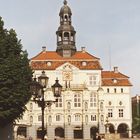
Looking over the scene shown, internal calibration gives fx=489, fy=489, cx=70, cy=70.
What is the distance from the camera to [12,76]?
47.1m

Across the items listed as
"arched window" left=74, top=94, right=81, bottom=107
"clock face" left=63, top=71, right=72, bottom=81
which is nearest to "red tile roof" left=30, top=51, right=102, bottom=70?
"clock face" left=63, top=71, right=72, bottom=81

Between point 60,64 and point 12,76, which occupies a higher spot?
point 60,64

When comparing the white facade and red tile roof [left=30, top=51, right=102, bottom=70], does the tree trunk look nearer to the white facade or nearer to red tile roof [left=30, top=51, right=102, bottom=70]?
the white facade

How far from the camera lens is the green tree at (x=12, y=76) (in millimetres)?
46500

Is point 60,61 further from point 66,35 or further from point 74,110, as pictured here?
point 74,110

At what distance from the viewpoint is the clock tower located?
10025cm

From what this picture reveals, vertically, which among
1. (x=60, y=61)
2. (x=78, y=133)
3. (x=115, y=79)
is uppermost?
(x=60, y=61)

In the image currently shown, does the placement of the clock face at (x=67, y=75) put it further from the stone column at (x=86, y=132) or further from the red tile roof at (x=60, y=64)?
the stone column at (x=86, y=132)

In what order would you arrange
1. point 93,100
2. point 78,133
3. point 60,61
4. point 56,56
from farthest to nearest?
point 56,56, point 60,61, point 78,133, point 93,100

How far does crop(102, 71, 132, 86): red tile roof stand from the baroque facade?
187 millimetres

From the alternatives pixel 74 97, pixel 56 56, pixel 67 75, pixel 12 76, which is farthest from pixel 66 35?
pixel 12 76

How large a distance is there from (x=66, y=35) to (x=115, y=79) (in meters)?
13.8

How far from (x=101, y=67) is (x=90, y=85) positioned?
428 centimetres

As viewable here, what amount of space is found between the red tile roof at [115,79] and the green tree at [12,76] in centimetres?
5300
